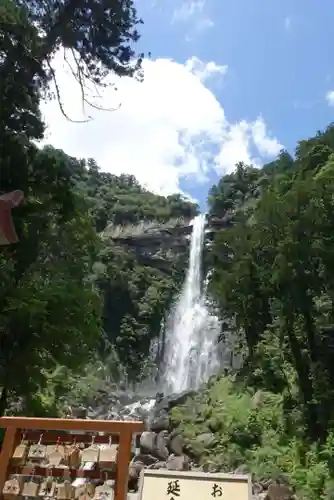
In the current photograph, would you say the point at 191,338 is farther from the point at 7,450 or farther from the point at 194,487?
the point at 194,487

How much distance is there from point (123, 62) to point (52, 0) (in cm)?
168

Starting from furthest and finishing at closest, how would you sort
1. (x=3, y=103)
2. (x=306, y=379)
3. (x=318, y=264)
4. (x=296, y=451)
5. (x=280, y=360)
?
(x=280, y=360) → (x=306, y=379) → (x=318, y=264) → (x=296, y=451) → (x=3, y=103)

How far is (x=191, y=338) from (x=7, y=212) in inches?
1063

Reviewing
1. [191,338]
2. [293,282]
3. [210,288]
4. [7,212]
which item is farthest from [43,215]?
[191,338]

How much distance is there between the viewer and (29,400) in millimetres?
9602

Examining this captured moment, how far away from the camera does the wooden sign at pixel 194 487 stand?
3.93 meters

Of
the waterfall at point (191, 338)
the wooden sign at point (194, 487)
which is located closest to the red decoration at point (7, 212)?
the wooden sign at point (194, 487)

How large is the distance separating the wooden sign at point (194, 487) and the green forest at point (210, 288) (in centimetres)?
454

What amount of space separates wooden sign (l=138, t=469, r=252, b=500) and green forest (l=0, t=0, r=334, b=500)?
14.9 ft

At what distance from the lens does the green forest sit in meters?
9.10

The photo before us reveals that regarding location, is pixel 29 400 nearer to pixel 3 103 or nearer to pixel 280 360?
pixel 3 103

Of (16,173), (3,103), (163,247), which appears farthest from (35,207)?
(163,247)

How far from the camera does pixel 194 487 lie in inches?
158

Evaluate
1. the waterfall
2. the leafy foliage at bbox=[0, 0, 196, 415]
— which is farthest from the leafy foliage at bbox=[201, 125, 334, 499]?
the waterfall
